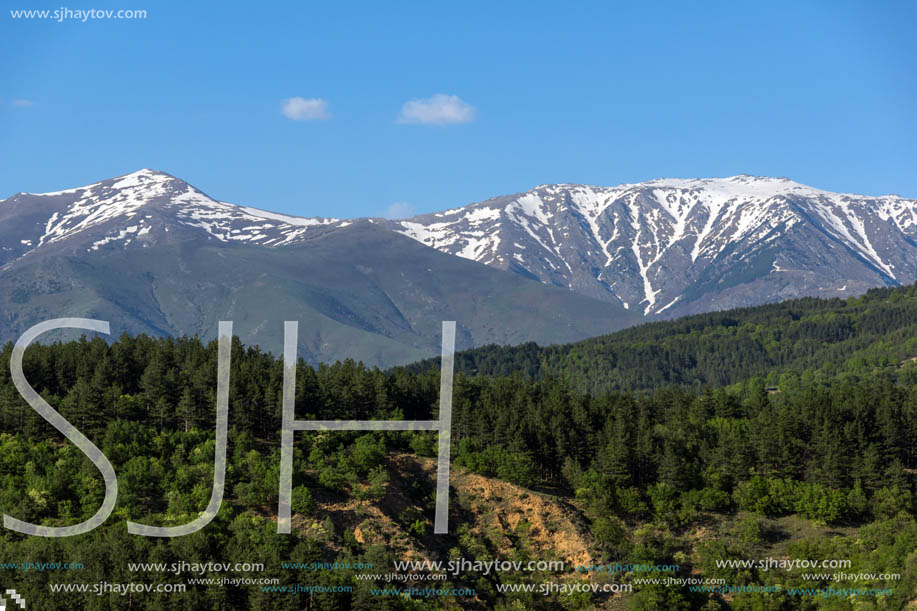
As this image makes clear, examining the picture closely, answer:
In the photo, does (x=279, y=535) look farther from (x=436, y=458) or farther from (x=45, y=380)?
(x=45, y=380)

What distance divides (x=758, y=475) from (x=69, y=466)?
7668 cm

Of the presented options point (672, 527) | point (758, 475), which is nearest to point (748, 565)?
point (672, 527)

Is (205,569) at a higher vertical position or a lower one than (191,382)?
lower

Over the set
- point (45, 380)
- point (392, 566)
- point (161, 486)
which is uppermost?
point (45, 380)

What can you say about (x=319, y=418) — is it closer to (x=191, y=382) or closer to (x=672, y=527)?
(x=191, y=382)

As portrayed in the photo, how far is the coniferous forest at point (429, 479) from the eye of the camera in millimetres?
102812

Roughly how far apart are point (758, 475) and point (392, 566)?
48.8 m

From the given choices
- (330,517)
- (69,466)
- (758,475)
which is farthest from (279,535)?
(758,475)

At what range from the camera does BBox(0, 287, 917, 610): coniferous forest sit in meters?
103

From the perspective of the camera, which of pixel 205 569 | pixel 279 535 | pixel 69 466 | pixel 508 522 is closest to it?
pixel 205 569

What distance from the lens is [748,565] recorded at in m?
115

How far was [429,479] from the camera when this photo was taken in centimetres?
12800

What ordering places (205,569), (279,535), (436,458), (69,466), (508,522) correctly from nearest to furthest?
(205,569) < (279,535) < (69,466) < (508,522) < (436,458)

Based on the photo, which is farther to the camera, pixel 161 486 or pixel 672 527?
pixel 672 527
